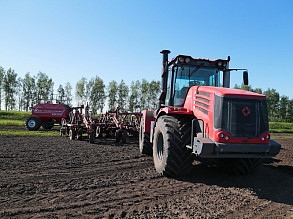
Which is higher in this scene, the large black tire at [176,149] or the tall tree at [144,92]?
the tall tree at [144,92]

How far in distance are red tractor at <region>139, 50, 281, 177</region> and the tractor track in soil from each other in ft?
1.74

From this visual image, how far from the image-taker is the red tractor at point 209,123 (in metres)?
4.67

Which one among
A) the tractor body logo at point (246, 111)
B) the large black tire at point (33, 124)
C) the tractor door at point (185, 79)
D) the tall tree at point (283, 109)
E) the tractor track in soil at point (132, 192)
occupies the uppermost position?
the tall tree at point (283, 109)

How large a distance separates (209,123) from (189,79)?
182cm

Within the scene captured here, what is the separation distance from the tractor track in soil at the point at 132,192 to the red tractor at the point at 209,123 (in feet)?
1.74

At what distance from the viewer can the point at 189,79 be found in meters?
6.33

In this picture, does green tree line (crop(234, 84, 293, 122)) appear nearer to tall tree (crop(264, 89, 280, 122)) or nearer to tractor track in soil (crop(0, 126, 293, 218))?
tall tree (crop(264, 89, 280, 122))

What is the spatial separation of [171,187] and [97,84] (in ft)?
174

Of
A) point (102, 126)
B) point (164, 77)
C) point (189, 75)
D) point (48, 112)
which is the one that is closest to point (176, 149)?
point (189, 75)

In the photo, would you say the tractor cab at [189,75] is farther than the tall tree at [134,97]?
No

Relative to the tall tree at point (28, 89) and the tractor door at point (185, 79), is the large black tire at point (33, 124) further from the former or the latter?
the tall tree at point (28, 89)

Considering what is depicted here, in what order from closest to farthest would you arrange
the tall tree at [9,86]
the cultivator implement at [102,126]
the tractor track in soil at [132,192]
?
the tractor track in soil at [132,192], the cultivator implement at [102,126], the tall tree at [9,86]

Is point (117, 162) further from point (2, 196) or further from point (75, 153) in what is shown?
point (2, 196)

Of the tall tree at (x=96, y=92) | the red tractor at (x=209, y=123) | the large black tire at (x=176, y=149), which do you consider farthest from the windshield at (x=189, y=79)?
the tall tree at (x=96, y=92)
